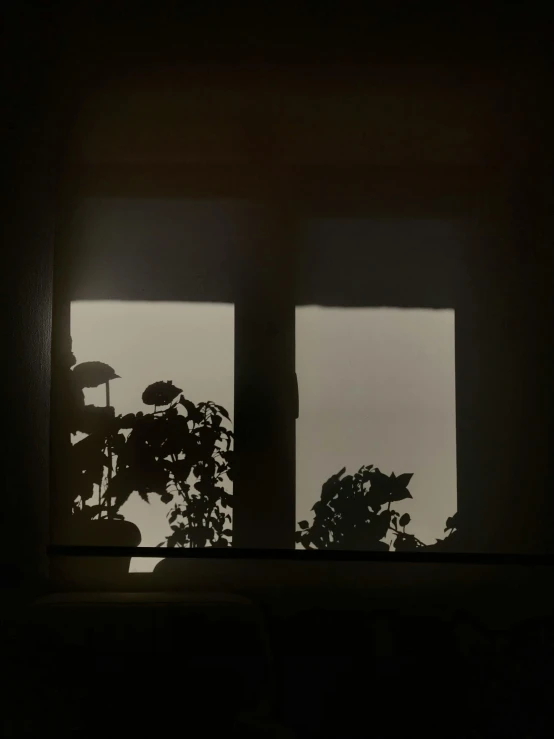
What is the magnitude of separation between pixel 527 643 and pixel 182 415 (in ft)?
3.38

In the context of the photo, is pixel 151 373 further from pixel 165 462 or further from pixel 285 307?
pixel 285 307

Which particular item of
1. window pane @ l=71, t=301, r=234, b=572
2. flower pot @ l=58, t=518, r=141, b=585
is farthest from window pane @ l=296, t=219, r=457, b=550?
flower pot @ l=58, t=518, r=141, b=585

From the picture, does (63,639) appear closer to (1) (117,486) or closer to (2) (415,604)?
(1) (117,486)

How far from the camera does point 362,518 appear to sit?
1.45 metres

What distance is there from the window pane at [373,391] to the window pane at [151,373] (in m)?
0.23

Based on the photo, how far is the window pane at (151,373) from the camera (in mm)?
1478

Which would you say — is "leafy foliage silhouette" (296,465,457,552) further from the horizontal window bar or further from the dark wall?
the dark wall

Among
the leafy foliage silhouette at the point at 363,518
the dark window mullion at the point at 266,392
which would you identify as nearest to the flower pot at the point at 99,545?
the dark window mullion at the point at 266,392

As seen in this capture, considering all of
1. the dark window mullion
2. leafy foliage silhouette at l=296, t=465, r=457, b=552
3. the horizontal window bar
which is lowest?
the horizontal window bar

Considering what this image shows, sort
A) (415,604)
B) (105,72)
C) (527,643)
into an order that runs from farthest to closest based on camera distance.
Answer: (105,72) < (415,604) < (527,643)

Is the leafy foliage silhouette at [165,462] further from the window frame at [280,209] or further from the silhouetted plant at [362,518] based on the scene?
the silhouetted plant at [362,518]

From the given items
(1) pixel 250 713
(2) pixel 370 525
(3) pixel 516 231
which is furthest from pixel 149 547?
(3) pixel 516 231

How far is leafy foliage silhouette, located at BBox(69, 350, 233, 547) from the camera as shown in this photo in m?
1.47

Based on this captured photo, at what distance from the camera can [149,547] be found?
1.46 m
